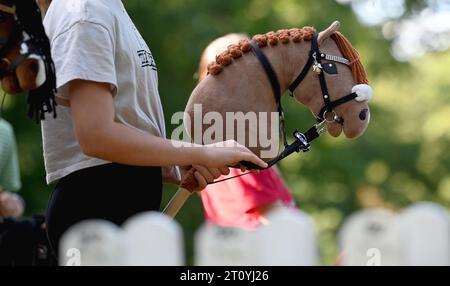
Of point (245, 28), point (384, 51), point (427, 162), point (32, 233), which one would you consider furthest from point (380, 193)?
point (32, 233)

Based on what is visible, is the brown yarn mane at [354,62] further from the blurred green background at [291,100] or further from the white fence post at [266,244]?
the blurred green background at [291,100]

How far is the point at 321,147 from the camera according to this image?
39.0ft

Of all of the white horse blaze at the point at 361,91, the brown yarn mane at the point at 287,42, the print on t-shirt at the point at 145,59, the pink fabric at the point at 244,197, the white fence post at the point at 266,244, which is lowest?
the white fence post at the point at 266,244

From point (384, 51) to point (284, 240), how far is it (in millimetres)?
11763

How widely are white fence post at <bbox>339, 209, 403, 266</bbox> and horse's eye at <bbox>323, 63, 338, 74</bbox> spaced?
949 mm

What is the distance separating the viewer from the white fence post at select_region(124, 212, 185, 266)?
4.99 feet

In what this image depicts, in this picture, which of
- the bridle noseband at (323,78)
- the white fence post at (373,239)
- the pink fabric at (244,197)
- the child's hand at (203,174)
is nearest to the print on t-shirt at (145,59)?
the child's hand at (203,174)

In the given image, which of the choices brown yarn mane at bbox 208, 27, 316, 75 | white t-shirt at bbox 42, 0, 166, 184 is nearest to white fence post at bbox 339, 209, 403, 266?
white t-shirt at bbox 42, 0, 166, 184

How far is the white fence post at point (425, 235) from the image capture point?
1547 millimetres

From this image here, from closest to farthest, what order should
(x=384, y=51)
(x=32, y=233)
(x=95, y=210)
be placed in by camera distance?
(x=95, y=210)
(x=32, y=233)
(x=384, y=51)

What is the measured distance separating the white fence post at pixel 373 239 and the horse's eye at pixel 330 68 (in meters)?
0.95

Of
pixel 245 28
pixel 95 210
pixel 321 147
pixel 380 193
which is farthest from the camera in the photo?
pixel 380 193

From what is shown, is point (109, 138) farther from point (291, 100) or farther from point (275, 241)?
point (291, 100)
